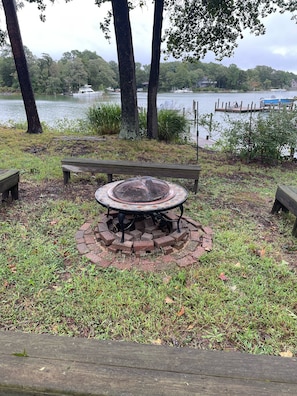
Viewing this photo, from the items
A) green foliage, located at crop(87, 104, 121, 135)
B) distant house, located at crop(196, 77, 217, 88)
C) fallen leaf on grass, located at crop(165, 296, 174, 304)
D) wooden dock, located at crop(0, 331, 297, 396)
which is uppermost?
distant house, located at crop(196, 77, 217, 88)

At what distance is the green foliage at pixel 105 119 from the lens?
796 centimetres

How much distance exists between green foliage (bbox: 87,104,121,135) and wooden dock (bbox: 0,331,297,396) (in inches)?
286

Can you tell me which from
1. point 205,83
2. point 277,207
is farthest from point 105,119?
point 205,83

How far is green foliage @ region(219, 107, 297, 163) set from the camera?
599 cm

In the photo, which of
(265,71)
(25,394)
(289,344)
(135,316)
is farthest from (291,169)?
(265,71)

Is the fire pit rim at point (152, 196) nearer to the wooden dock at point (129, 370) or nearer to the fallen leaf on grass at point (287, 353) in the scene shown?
the wooden dock at point (129, 370)

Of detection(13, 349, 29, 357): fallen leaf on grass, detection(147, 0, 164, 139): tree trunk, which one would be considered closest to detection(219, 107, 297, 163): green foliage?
detection(147, 0, 164, 139): tree trunk

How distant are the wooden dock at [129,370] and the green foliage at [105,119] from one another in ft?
23.9

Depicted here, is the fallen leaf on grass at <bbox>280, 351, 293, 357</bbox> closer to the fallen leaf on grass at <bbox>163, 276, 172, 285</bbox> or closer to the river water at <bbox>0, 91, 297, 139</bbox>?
the fallen leaf on grass at <bbox>163, 276, 172, 285</bbox>

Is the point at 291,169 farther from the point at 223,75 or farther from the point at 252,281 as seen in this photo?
the point at 223,75

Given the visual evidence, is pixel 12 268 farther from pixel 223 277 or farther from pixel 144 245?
pixel 223 277

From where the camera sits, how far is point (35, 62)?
40.2m

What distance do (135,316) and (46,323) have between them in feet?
2.00

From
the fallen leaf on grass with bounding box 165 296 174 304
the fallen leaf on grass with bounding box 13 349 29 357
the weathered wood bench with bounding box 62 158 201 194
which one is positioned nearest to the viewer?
the fallen leaf on grass with bounding box 13 349 29 357
